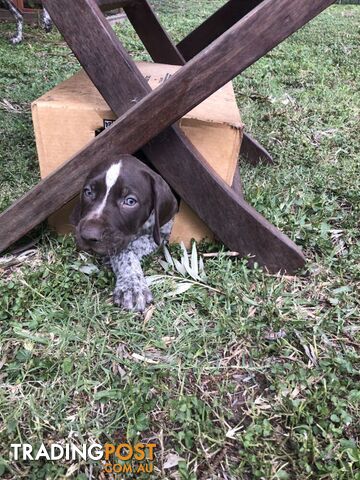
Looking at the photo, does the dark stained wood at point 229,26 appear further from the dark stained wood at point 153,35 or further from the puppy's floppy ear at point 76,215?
the puppy's floppy ear at point 76,215

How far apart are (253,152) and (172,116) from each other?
6.33 feet

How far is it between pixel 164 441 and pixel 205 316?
78 centimetres

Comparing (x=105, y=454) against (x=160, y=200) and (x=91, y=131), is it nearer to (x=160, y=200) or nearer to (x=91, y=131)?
(x=160, y=200)

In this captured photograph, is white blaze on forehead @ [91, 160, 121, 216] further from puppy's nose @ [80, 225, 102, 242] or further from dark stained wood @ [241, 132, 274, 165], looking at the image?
dark stained wood @ [241, 132, 274, 165]

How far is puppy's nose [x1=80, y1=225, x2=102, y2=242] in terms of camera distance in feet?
7.89

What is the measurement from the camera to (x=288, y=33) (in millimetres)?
2234

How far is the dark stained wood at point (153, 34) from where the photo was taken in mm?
4164

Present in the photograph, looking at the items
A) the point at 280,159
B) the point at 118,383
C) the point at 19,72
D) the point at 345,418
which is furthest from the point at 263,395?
the point at 19,72

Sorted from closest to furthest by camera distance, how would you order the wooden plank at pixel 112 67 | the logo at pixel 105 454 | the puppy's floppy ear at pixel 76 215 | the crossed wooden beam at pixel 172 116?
the logo at pixel 105 454 → the crossed wooden beam at pixel 172 116 → the wooden plank at pixel 112 67 → the puppy's floppy ear at pixel 76 215

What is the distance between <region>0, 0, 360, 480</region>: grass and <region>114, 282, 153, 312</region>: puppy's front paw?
0.18 ft

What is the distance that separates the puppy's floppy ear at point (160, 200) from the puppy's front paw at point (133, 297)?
0.31 metres

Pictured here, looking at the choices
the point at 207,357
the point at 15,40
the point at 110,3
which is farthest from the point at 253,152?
the point at 15,40

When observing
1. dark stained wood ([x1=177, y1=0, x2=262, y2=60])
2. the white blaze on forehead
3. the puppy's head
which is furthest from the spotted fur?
dark stained wood ([x1=177, y1=0, x2=262, y2=60])

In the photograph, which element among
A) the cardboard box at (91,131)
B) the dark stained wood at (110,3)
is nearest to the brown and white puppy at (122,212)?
the cardboard box at (91,131)
